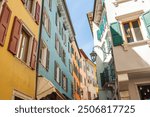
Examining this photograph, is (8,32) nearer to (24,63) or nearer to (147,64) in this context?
(24,63)

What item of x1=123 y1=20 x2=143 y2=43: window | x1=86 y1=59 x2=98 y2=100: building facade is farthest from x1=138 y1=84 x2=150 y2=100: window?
x1=86 y1=59 x2=98 y2=100: building facade

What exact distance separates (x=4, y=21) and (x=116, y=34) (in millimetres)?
5991

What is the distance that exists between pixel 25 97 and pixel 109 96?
8.17 meters

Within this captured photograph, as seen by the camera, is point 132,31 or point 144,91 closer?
point 144,91

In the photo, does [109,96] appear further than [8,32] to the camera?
Yes

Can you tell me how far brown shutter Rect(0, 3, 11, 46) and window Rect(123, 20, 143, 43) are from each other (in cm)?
636

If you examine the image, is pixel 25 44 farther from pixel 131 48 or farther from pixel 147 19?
pixel 147 19

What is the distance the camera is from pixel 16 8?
26.0ft

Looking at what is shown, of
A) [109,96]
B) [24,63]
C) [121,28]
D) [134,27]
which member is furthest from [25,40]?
[109,96]

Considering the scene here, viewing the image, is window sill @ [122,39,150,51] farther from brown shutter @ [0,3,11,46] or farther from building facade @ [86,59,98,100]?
building facade @ [86,59,98,100]

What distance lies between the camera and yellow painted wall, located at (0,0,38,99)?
6223 millimetres

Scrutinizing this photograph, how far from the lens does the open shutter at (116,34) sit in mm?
9516

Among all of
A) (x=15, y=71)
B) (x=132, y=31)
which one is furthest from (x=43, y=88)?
(x=132, y=31)

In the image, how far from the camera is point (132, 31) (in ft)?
32.2
